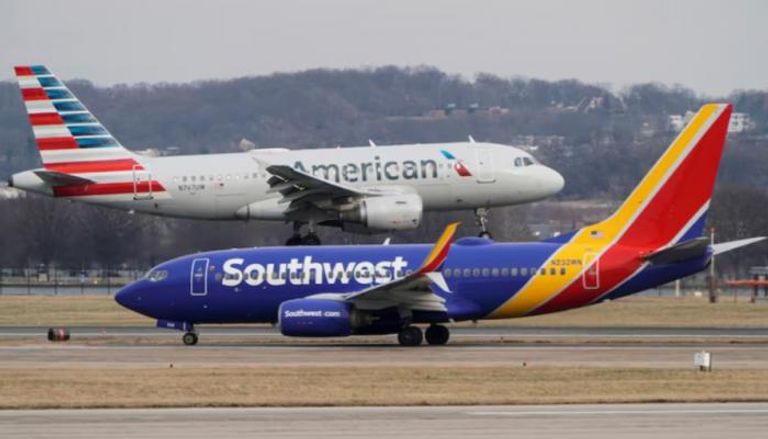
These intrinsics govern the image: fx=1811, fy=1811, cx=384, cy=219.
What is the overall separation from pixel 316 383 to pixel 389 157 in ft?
88.1

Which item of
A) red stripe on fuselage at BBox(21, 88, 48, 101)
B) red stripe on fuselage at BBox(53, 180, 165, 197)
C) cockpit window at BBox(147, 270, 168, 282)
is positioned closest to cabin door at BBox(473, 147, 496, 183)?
red stripe on fuselage at BBox(53, 180, 165, 197)

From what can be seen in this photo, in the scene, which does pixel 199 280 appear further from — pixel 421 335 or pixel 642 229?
pixel 642 229

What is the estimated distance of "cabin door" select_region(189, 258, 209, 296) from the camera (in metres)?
47.8

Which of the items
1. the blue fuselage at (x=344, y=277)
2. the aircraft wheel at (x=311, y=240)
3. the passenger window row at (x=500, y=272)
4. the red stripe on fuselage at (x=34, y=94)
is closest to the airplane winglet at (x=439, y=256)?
the blue fuselage at (x=344, y=277)

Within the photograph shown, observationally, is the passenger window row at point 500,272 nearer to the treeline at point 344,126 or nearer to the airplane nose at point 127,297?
the airplane nose at point 127,297

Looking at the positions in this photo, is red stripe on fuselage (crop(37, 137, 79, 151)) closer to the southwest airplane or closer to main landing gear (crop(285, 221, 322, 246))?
main landing gear (crop(285, 221, 322, 246))

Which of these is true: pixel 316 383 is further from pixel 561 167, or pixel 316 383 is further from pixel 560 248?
pixel 561 167

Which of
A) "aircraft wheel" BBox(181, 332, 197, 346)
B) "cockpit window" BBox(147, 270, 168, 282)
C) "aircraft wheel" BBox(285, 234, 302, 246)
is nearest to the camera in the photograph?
"aircraft wheel" BBox(181, 332, 197, 346)

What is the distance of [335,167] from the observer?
60.5 meters

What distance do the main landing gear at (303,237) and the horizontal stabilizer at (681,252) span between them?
53.7 ft

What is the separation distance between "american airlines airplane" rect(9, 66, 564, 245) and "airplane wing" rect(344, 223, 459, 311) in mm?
13303

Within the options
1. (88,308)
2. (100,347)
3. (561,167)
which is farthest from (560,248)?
(561,167)

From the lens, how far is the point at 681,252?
149ft

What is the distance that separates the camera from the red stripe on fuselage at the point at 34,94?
207 ft
